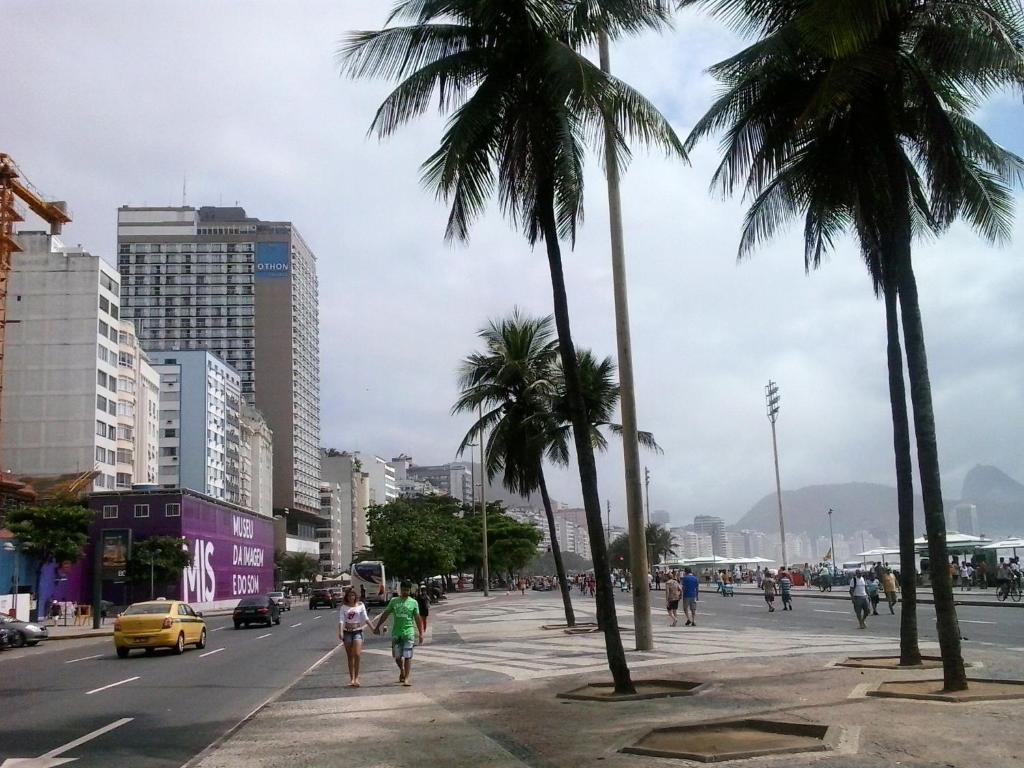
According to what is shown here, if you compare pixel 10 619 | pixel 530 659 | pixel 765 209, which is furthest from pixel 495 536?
pixel 765 209

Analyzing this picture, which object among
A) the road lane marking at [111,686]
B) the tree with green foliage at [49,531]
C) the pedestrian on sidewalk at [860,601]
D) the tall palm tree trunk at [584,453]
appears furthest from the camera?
the tree with green foliage at [49,531]

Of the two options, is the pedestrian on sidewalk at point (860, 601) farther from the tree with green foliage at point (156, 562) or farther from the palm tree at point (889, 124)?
the tree with green foliage at point (156, 562)

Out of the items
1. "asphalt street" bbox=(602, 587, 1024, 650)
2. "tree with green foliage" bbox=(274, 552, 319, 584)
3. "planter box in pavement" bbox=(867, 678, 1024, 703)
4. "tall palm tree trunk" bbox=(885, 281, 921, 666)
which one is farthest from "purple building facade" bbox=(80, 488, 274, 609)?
"planter box in pavement" bbox=(867, 678, 1024, 703)

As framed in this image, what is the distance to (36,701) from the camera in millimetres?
16297

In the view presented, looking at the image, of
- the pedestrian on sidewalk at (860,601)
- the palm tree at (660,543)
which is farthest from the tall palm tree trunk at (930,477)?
the palm tree at (660,543)

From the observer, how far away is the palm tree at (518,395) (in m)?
29.5

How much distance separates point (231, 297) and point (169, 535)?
279 feet

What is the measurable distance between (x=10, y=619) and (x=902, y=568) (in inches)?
1259

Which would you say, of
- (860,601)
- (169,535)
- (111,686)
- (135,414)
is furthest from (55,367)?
(860,601)

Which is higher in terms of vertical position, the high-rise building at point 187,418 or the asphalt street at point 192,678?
the high-rise building at point 187,418

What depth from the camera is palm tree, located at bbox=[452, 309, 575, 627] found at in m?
29.5

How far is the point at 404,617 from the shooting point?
53.3 ft

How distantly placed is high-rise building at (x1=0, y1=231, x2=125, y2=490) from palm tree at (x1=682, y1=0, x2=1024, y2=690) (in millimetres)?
76579

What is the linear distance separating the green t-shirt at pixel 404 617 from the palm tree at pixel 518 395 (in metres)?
12.9
